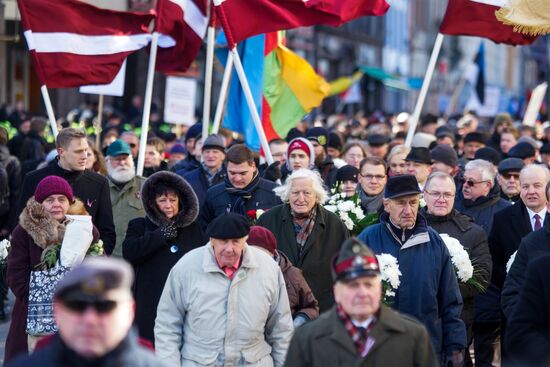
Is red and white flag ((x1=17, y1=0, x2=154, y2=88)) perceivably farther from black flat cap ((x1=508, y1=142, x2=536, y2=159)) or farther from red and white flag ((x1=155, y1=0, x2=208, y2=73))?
black flat cap ((x1=508, y1=142, x2=536, y2=159))

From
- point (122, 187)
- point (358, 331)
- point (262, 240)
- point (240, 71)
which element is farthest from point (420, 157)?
point (358, 331)

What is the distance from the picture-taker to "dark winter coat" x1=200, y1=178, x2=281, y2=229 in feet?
37.3

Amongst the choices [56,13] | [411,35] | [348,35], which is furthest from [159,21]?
[411,35]

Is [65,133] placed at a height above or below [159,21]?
below

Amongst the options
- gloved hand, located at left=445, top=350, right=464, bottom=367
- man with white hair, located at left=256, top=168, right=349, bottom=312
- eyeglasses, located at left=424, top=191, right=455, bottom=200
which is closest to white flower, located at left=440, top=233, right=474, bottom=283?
eyeglasses, located at left=424, top=191, right=455, bottom=200

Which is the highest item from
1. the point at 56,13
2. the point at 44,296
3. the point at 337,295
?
the point at 56,13

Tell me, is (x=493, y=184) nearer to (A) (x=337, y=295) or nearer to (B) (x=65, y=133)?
(B) (x=65, y=133)

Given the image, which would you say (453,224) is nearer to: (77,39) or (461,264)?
(461,264)

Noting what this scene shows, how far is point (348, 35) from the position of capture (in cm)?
6506

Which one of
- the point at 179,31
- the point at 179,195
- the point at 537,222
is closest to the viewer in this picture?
the point at 179,195

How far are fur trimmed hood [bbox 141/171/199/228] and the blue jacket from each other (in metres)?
1.31

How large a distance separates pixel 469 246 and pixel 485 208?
172 cm

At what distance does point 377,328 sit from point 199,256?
2080 millimetres

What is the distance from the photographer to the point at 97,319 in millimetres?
4754
